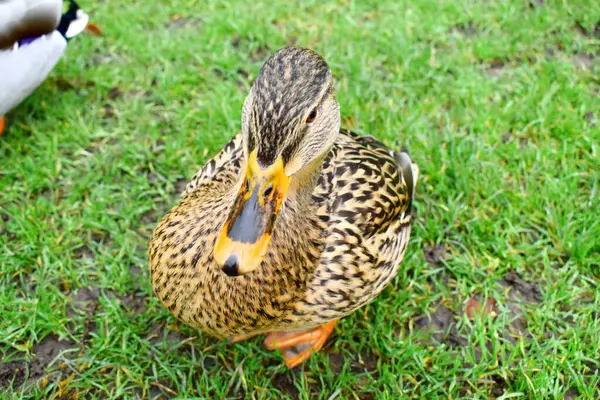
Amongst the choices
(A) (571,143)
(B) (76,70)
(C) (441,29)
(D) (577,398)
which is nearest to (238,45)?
A: (B) (76,70)

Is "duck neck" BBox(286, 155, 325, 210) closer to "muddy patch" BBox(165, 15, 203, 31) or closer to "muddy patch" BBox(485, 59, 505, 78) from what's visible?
"muddy patch" BBox(485, 59, 505, 78)

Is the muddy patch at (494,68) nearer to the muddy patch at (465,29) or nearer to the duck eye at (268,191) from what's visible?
the muddy patch at (465,29)

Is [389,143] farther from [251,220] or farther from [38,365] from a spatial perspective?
[38,365]

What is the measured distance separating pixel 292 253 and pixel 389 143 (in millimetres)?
1356

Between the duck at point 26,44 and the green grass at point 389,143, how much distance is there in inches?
12.7

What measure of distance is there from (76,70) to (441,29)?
2.29 meters

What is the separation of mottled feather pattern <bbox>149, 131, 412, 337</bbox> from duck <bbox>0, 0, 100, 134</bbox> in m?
1.18

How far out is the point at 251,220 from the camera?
5.45ft

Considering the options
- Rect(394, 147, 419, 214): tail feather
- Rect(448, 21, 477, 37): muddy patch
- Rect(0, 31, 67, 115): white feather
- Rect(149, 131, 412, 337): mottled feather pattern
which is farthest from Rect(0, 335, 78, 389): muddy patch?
Rect(448, 21, 477, 37): muddy patch

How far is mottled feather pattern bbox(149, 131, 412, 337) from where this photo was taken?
1.97 m

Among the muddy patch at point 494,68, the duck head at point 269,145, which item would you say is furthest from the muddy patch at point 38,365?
the muddy patch at point 494,68

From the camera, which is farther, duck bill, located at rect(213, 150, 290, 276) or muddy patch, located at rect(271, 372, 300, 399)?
muddy patch, located at rect(271, 372, 300, 399)

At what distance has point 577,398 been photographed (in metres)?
2.29

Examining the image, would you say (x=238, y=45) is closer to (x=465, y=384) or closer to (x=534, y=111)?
(x=534, y=111)
